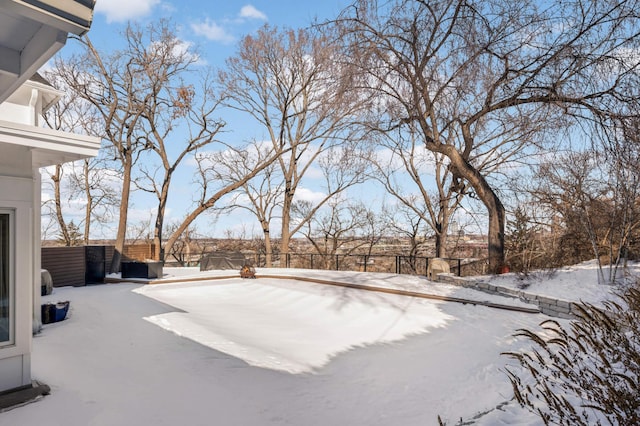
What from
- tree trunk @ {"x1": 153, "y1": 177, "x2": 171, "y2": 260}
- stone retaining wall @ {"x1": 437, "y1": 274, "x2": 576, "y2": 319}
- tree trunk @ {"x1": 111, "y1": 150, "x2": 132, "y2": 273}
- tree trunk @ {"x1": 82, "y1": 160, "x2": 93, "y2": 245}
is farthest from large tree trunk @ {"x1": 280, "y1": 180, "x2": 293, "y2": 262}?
stone retaining wall @ {"x1": 437, "y1": 274, "x2": 576, "y2": 319}

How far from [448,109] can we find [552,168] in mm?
3601

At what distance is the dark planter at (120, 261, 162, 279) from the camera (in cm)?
1336

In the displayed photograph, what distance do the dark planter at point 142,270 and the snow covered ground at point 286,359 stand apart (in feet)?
10.1

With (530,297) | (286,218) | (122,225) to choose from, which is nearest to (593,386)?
(530,297)

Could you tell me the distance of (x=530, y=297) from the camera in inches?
320

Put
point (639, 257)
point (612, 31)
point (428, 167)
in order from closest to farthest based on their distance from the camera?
point (612, 31) < point (639, 257) < point (428, 167)

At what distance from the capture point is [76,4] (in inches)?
71.4

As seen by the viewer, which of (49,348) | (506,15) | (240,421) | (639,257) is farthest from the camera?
(639,257)

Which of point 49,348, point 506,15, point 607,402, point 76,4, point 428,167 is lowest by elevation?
point 49,348

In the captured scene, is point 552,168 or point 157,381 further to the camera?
point 552,168

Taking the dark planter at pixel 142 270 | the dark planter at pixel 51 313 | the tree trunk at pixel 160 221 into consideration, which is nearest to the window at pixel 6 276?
the dark planter at pixel 51 313

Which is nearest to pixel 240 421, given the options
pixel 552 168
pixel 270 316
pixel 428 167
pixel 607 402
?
pixel 607 402

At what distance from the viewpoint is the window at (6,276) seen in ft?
12.8

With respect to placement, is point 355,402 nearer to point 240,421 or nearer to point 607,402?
point 240,421
